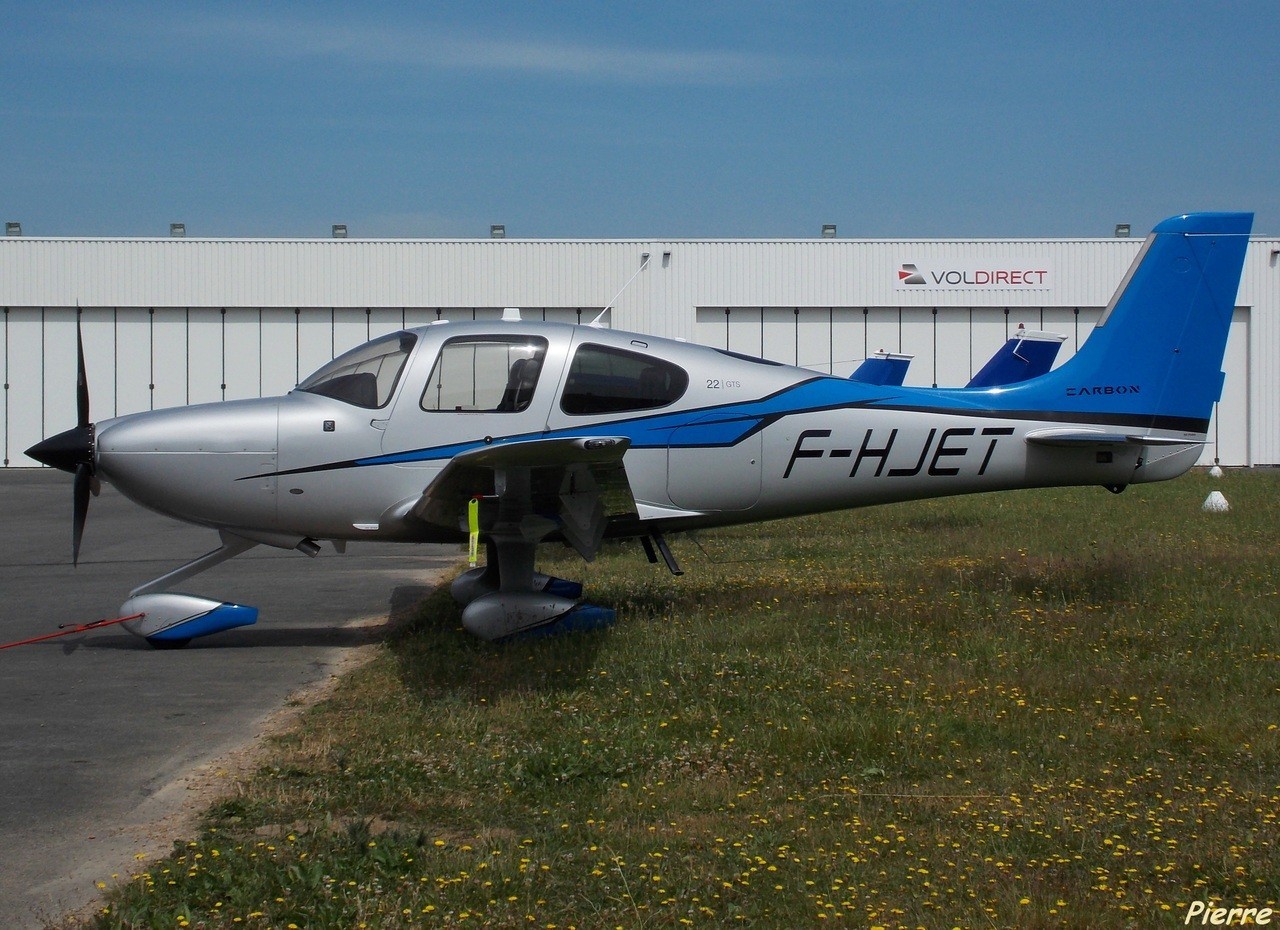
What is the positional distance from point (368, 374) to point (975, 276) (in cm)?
2523

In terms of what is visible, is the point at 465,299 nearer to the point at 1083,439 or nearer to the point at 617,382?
the point at 617,382

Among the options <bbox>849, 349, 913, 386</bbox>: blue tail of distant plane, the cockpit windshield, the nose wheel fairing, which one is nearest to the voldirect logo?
<bbox>849, 349, 913, 386</bbox>: blue tail of distant plane

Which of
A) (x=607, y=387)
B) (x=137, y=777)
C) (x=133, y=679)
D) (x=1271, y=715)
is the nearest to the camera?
(x=137, y=777)

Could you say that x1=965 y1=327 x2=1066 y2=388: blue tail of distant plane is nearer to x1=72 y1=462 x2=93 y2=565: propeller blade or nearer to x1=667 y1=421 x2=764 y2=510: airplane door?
x1=667 y1=421 x2=764 y2=510: airplane door


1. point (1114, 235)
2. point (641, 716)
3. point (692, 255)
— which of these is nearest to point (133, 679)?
point (641, 716)

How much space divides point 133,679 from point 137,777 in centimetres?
233

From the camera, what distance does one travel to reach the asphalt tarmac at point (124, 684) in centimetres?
458

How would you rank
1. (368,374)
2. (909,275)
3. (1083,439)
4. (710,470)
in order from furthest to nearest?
(909,275) < (1083,439) < (710,470) < (368,374)

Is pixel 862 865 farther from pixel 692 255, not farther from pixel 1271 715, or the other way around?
pixel 692 255

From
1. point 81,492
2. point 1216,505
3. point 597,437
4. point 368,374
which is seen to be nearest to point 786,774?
point 597,437

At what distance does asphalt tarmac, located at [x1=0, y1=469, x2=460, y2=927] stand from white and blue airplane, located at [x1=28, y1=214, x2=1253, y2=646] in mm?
690

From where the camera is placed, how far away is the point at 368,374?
27.1 ft

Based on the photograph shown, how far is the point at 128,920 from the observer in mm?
3756

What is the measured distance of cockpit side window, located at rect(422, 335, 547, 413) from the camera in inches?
324
